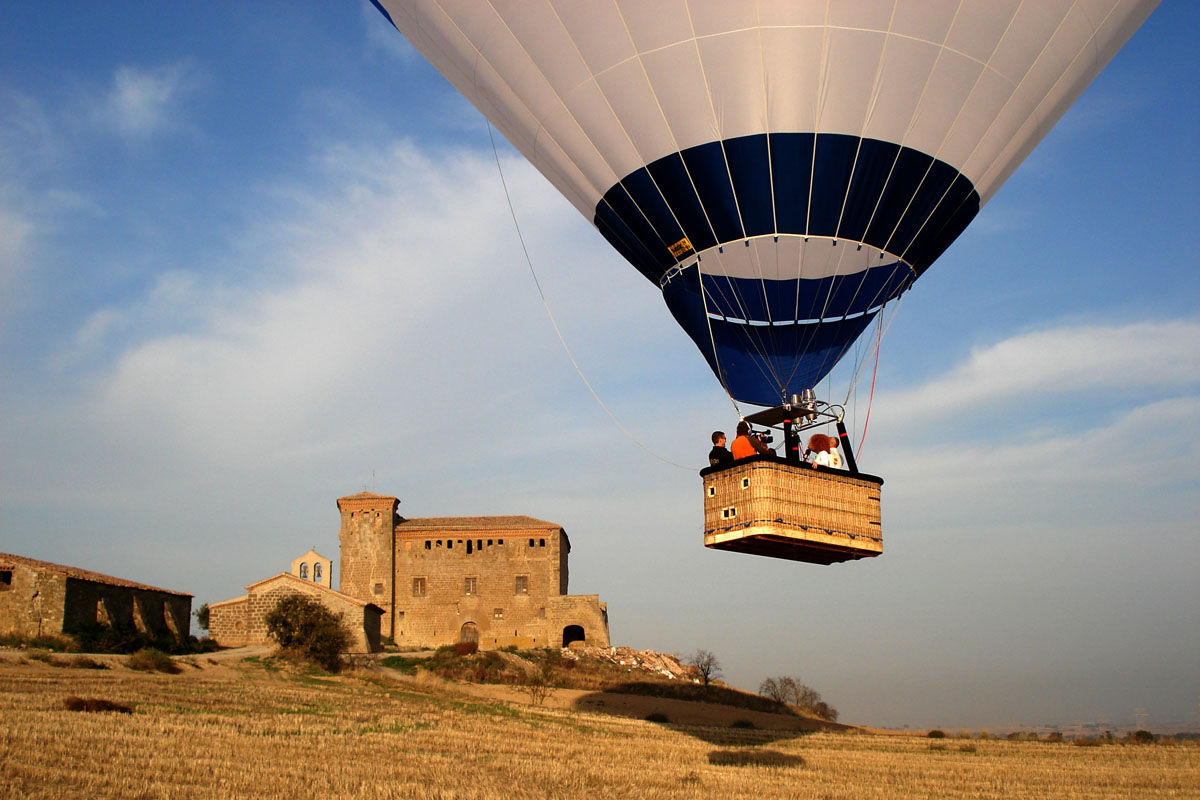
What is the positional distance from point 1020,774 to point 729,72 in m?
11.2

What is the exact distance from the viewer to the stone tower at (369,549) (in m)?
47.7

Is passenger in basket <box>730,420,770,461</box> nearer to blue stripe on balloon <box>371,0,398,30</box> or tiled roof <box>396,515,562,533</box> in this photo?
blue stripe on balloon <box>371,0,398,30</box>

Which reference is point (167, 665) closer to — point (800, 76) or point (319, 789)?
point (319, 789)

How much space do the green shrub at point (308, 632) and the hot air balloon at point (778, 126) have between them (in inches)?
847

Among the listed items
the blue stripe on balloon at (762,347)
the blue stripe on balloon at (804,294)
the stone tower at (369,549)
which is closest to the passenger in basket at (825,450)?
the blue stripe on balloon at (762,347)

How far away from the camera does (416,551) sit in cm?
4878

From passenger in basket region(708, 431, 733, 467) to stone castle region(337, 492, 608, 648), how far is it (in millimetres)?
37097

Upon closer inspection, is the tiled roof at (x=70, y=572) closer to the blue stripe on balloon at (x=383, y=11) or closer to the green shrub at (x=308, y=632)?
the green shrub at (x=308, y=632)

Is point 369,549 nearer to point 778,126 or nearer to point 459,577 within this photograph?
point 459,577

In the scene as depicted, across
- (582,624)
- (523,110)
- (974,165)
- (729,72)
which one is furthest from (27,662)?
(582,624)

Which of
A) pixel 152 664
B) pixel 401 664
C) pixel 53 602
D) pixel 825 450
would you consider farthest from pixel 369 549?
pixel 825 450

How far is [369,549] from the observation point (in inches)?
1917

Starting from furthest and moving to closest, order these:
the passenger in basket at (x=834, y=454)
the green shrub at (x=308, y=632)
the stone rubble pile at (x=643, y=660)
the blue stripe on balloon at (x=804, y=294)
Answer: the stone rubble pile at (x=643, y=660)
the green shrub at (x=308, y=632)
the blue stripe on balloon at (x=804, y=294)
the passenger in basket at (x=834, y=454)

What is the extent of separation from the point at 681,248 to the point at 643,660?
111ft
